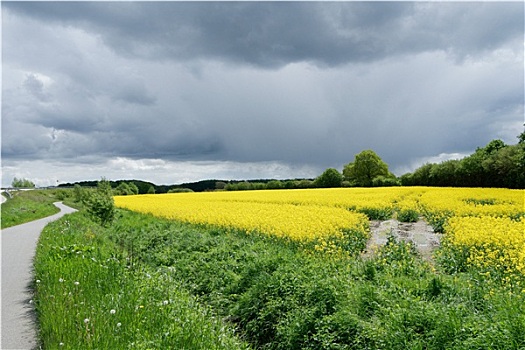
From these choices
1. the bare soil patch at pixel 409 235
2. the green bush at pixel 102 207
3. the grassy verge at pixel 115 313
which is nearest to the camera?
the grassy verge at pixel 115 313

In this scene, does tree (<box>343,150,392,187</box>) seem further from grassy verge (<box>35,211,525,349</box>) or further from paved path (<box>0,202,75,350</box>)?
grassy verge (<box>35,211,525,349</box>)

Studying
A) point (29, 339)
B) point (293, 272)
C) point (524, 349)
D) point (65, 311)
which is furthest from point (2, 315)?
point (524, 349)

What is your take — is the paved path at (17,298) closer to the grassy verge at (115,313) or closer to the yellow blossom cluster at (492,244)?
the grassy verge at (115,313)

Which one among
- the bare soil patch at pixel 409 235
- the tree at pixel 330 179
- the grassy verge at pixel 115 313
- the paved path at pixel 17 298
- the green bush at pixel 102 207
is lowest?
the paved path at pixel 17 298

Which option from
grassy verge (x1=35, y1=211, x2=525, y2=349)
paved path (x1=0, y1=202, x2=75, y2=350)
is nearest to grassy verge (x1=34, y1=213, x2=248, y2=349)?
grassy verge (x1=35, y1=211, x2=525, y2=349)

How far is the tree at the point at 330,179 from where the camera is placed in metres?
84.9

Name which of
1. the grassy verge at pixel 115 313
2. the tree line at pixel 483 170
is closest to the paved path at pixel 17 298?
the grassy verge at pixel 115 313

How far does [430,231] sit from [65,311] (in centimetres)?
1575

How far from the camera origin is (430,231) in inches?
709

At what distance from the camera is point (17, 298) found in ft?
28.7

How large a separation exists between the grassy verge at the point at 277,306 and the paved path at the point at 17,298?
1.03ft

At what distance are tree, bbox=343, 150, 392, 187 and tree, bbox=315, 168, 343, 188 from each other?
7296mm

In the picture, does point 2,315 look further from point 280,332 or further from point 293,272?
point 293,272

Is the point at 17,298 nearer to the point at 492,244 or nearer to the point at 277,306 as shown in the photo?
the point at 277,306
